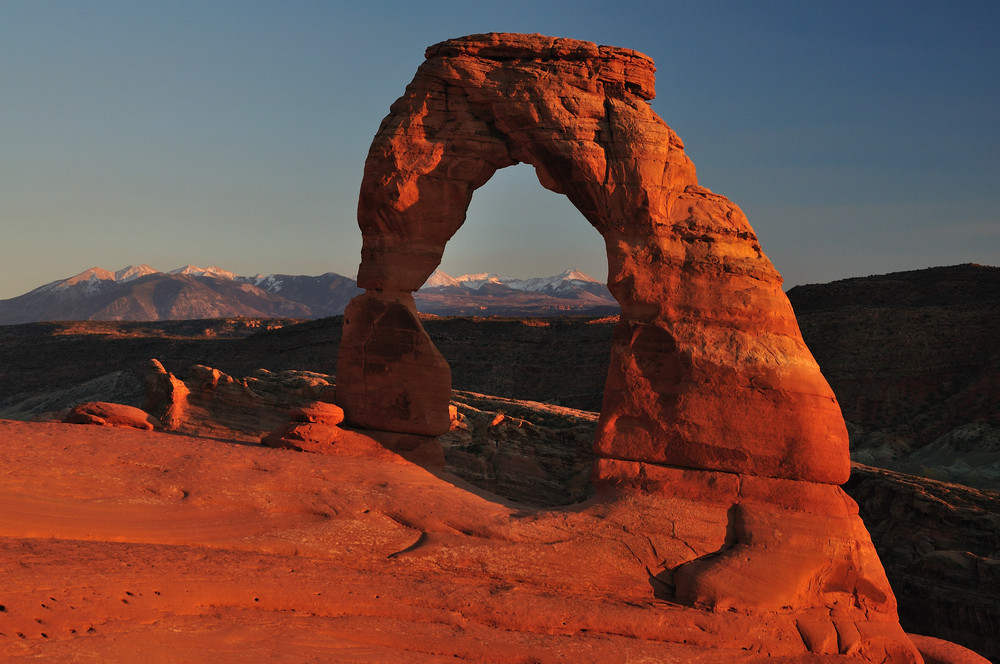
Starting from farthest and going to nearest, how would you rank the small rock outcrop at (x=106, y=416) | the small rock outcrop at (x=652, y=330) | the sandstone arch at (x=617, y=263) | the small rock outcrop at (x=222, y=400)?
the small rock outcrop at (x=222, y=400) → the small rock outcrop at (x=106, y=416) → the sandstone arch at (x=617, y=263) → the small rock outcrop at (x=652, y=330)

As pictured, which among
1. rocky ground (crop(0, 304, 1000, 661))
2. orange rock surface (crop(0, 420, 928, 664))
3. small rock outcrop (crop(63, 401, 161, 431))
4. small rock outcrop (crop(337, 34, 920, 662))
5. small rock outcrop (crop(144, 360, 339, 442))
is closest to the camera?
orange rock surface (crop(0, 420, 928, 664))

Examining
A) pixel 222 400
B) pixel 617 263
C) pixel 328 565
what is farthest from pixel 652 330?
pixel 222 400

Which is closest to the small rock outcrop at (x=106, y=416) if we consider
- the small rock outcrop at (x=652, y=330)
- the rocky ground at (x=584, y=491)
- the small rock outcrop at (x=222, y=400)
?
the rocky ground at (x=584, y=491)

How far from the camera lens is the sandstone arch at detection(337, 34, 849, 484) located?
1236 cm

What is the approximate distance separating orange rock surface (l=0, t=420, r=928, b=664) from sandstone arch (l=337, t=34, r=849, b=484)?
3.72 ft

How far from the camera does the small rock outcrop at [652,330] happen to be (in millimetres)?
11516

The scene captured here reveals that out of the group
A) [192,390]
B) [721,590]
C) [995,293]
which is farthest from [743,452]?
[995,293]

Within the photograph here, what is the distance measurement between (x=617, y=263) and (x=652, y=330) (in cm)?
123

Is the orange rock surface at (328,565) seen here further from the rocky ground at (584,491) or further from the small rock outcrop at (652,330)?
the small rock outcrop at (652,330)

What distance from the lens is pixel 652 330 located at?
13.1 metres

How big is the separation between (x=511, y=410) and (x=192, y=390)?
11398 millimetres

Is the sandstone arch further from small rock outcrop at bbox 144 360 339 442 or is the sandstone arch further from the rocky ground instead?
small rock outcrop at bbox 144 360 339 442

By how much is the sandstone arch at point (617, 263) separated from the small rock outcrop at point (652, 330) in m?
0.03

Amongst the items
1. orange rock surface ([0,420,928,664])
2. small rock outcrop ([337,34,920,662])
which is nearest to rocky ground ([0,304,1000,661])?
orange rock surface ([0,420,928,664])
